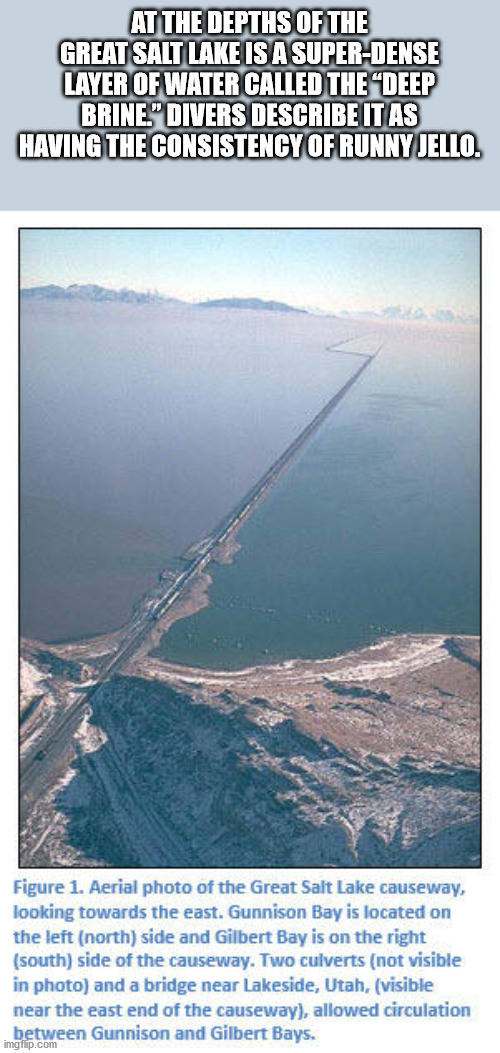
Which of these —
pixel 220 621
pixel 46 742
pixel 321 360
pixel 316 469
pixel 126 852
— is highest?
pixel 321 360

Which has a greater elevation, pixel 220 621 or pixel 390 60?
pixel 390 60

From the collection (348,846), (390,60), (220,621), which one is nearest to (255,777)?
(348,846)

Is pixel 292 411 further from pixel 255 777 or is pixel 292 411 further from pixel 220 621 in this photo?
pixel 255 777

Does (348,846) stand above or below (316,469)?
below

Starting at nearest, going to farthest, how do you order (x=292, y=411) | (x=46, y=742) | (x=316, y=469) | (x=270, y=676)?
(x=46, y=742), (x=270, y=676), (x=316, y=469), (x=292, y=411)

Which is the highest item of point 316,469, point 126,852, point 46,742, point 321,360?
point 321,360

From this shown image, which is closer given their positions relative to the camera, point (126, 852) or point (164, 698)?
point (126, 852)

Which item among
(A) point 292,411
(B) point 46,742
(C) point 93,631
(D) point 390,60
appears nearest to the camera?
(D) point 390,60
